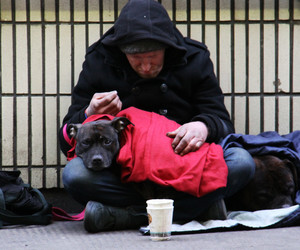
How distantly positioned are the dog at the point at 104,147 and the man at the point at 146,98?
60 millimetres

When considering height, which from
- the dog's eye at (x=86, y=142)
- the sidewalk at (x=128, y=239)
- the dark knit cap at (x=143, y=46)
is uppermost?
the dark knit cap at (x=143, y=46)

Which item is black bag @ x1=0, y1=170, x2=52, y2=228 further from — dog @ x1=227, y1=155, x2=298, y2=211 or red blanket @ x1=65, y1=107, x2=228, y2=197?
dog @ x1=227, y1=155, x2=298, y2=211

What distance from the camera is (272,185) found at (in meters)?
3.53

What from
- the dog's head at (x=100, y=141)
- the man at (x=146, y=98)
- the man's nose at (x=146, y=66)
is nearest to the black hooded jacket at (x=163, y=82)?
the man at (x=146, y=98)

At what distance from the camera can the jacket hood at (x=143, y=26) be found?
341cm

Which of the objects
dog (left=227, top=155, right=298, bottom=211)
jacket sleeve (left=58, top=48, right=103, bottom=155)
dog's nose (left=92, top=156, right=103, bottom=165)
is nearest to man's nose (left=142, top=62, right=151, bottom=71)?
jacket sleeve (left=58, top=48, right=103, bottom=155)

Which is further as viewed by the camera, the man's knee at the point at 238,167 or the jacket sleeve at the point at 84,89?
the jacket sleeve at the point at 84,89

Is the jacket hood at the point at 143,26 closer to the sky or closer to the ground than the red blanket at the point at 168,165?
closer to the sky

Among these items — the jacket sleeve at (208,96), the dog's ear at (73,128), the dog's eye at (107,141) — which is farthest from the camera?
the jacket sleeve at (208,96)

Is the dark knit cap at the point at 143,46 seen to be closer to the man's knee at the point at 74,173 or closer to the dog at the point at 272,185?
the man's knee at the point at 74,173

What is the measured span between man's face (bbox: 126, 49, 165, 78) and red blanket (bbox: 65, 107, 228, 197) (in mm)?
418

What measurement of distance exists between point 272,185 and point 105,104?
1.09m

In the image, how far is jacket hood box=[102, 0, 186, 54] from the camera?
3.41 m

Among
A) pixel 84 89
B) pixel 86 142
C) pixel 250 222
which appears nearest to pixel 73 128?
pixel 86 142
